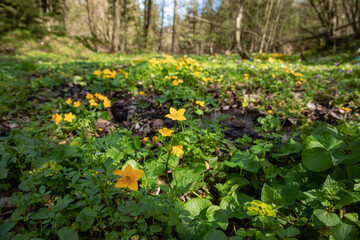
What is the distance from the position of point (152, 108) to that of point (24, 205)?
1864 mm

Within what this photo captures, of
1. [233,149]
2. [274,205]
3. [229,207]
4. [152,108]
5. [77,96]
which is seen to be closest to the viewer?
[274,205]

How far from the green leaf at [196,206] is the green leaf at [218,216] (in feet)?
0.14

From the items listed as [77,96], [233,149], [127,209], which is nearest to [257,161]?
[233,149]

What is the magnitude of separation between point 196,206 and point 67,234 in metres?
0.73

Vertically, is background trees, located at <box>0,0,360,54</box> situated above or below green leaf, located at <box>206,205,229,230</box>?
above

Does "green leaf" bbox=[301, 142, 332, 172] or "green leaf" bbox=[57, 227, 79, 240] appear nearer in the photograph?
"green leaf" bbox=[57, 227, 79, 240]

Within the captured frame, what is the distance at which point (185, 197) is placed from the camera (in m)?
1.39

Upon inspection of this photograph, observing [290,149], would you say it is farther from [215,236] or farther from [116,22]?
[116,22]

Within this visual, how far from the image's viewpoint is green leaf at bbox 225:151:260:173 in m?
1.41

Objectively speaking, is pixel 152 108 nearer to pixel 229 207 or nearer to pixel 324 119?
pixel 229 207

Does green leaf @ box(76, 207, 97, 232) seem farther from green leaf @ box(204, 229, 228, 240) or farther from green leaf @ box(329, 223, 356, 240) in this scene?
green leaf @ box(329, 223, 356, 240)

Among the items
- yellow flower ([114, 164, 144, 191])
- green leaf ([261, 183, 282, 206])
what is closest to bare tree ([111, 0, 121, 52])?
yellow flower ([114, 164, 144, 191])

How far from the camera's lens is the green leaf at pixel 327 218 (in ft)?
3.08

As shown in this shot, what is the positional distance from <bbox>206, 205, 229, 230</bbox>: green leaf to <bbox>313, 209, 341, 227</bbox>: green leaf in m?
0.49
